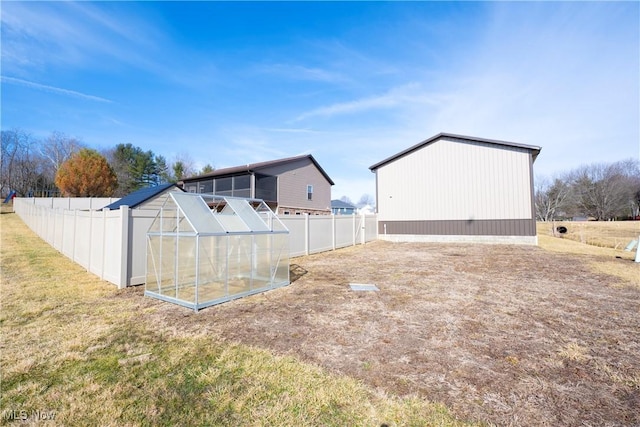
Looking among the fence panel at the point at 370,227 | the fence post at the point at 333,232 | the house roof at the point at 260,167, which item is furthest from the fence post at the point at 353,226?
the house roof at the point at 260,167

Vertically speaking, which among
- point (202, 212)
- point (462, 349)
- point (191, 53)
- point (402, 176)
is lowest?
point (462, 349)

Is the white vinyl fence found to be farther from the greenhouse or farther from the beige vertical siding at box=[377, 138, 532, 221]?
the beige vertical siding at box=[377, 138, 532, 221]

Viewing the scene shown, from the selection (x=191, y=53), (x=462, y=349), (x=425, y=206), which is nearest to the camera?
(x=462, y=349)

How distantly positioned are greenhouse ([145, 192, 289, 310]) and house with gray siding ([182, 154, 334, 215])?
16.4 metres

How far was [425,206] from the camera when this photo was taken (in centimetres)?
1931

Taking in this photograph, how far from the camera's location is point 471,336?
4285 mm

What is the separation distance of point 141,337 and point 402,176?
18.9 m

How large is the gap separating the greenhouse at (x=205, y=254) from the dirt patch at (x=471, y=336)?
438mm

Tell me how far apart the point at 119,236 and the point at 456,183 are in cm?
1820

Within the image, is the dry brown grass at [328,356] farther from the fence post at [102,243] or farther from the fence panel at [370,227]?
the fence panel at [370,227]

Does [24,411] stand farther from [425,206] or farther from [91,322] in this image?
[425,206]

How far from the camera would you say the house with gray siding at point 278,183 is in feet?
79.0

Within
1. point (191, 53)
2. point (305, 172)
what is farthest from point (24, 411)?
point (305, 172)

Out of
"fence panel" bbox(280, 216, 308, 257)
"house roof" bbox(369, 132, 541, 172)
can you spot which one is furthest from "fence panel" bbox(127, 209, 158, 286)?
"house roof" bbox(369, 132, 541, 172)
